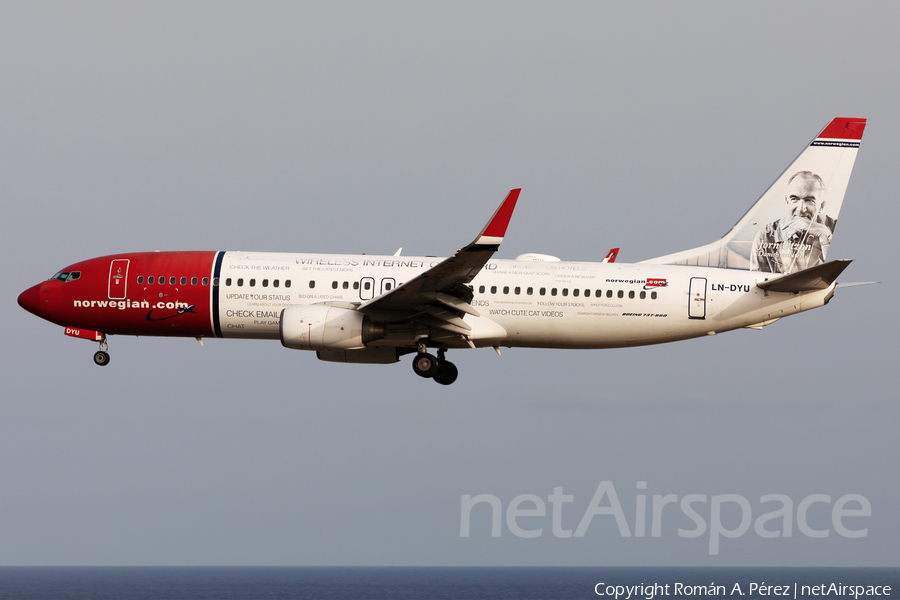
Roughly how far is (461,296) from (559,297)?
3580mm

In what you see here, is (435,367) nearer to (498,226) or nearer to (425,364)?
(425,364)

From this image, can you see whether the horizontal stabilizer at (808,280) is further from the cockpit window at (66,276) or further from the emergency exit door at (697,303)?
the cockpit window at (66,276)

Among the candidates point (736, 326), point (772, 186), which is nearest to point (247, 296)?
point (736, 326)

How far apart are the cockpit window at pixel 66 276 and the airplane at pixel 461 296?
0.18ft

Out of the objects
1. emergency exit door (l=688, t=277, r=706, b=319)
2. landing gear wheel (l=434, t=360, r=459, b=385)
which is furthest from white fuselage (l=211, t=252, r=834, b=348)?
landing gear wheel (l=434, t=360, r=459, b=385)

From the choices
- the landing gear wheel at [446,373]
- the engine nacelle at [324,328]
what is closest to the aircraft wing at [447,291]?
the engine nacelle at [324,328]

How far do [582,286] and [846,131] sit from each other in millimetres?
11945

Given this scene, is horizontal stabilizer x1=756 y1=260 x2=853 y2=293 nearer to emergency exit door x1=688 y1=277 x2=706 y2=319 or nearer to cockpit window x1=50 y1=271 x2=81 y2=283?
emergency exit door x1=688 y1=277 x2=706 y2=319

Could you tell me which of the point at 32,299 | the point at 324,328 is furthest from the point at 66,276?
the point at 324,328

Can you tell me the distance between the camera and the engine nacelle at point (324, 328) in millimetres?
33219

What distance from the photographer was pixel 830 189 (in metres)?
37.2

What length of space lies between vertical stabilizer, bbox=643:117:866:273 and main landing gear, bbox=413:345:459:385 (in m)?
8.26

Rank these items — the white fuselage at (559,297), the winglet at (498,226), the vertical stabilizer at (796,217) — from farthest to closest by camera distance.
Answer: the vertical stabilizer at (796,217), the white fuselage at (559,297), the winglet at (498,226)

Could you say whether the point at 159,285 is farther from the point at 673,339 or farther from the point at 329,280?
the point at 673,339
